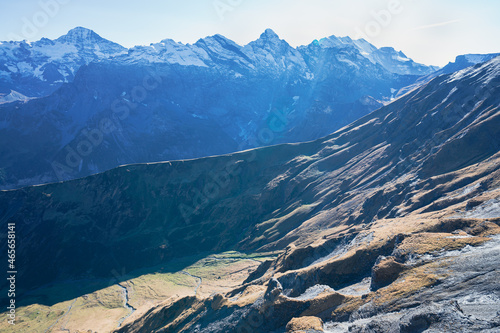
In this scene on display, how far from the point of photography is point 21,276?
156m

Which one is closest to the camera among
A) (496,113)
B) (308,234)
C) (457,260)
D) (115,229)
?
(457,260)

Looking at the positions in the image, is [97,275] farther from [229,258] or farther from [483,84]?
[483,84]

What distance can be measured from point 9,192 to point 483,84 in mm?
258914

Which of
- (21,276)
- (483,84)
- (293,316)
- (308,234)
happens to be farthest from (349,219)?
(21,276)

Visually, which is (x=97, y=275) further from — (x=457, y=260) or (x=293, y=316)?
(x=457, y=260)

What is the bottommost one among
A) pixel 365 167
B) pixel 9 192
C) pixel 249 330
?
pixel 249 330

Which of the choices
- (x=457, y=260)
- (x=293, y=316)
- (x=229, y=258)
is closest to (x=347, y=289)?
(x=293, y=316)

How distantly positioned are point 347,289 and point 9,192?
22115 centimetres

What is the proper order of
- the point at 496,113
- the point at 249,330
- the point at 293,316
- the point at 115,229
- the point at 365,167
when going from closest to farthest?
the point at 293,316 < the point at 249,330 < the point at 496,113 < the point at 365,167 < the point at 115,229

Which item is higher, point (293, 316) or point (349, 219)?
point (349, 219)

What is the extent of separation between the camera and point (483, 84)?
149875 mm

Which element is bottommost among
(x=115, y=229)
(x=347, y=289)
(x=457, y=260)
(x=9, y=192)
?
(x=347, y=289)

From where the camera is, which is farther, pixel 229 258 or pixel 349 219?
pixel 229 258

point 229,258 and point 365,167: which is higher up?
point 365,167
